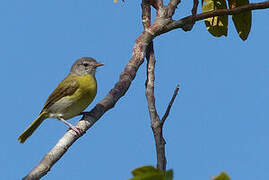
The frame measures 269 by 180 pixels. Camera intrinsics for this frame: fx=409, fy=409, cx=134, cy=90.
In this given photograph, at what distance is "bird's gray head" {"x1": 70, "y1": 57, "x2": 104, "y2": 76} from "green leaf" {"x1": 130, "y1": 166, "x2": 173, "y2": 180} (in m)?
5.59

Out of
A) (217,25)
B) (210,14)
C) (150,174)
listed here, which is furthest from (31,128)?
(150,174)

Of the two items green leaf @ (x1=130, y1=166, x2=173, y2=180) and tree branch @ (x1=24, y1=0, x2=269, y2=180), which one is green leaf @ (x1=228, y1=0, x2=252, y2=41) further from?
green leaf @ (x1=130, y1=166, x2=173, y2=180)

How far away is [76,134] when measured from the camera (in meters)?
4.03

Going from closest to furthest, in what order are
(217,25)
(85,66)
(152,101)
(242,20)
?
(152,101), (242,20), (217,25), (85,66)

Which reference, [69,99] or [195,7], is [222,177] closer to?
[195,7]

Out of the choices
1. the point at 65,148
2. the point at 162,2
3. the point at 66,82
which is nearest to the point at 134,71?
the point at 162,2

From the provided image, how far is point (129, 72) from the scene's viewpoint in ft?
15.7

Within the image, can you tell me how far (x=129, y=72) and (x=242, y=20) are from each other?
1.50m

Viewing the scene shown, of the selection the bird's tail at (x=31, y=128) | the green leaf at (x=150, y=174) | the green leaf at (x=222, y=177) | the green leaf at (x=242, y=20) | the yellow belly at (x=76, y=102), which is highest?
the green leaf at (x=242, y=20)

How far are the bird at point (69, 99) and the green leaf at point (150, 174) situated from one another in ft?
15.7

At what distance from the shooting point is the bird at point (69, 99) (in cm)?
615

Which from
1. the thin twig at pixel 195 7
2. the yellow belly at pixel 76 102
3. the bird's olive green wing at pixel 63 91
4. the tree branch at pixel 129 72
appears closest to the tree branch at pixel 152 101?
the tree branch at pixel 129 72

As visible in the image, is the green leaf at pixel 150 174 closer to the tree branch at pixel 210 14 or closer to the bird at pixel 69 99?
the tree branch at pixel 210 14

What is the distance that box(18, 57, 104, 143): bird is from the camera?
615cm
